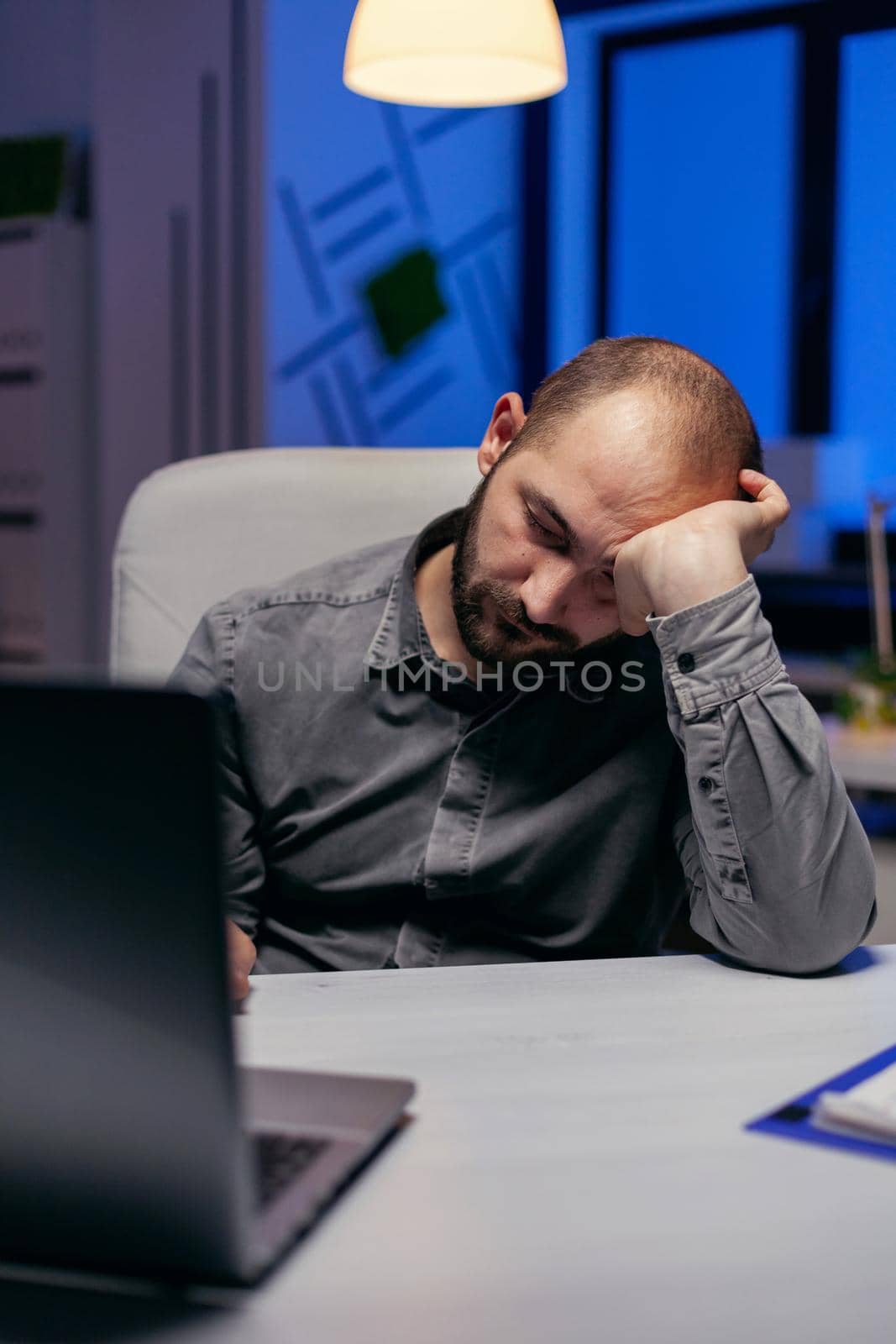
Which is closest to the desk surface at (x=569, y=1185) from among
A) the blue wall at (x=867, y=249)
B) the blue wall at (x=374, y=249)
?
the blue wall at (x=374, y=249)

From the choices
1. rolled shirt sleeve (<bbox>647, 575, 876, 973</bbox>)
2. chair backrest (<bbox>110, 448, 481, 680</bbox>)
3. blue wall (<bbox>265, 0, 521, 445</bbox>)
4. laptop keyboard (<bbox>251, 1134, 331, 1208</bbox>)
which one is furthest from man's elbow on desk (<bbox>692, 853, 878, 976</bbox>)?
blue wall (<bbox>265, 0, 521, 445</bbox>)

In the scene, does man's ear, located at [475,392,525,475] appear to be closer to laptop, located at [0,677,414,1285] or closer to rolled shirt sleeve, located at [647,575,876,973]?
rolled shirt sleeve, located at [647,575,876,973]

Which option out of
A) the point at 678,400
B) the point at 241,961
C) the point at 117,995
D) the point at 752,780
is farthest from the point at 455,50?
the point at 117,995

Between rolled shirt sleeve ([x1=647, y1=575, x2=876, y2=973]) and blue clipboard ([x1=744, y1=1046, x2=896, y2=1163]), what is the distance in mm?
208

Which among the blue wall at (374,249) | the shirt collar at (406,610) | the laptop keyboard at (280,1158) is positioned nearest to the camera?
the laptop keyboard at (280,1158)

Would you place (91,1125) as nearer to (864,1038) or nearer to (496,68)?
(864,1038)

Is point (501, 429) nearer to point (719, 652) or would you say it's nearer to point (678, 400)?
point (678, 400)

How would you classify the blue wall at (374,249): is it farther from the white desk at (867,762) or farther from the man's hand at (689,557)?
the man's hand at (689,557)

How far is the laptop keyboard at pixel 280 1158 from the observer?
0.52 metres

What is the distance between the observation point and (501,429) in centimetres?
117

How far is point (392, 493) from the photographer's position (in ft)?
4.37

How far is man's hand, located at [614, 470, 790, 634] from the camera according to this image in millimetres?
912

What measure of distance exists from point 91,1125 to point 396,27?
1.32m

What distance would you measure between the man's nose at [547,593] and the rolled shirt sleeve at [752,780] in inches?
4.5
